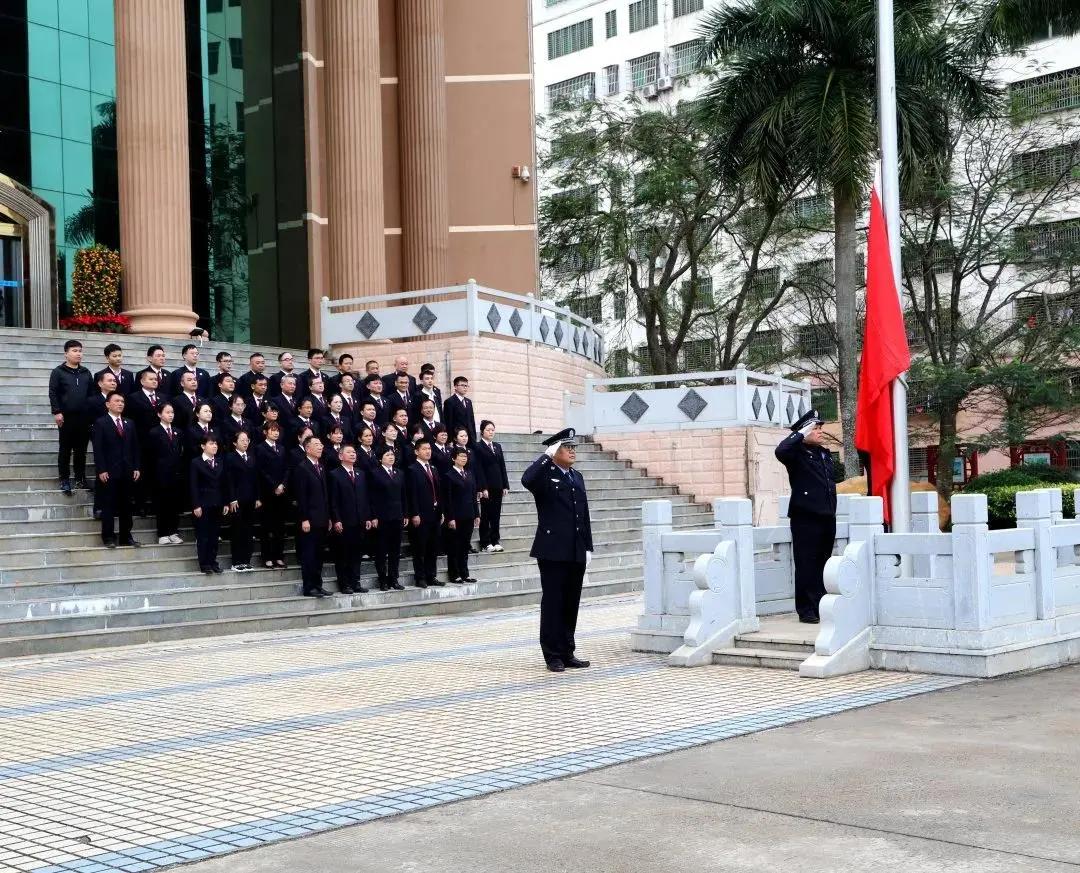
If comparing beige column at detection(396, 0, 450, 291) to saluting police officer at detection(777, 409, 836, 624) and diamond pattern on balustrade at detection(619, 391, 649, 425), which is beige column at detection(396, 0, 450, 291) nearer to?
diamond pattern on balustrade at detection(619, 391, 649, 425)

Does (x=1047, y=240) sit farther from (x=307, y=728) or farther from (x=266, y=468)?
(x=307, y=728)

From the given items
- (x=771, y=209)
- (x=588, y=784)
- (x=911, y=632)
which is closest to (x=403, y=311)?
(x=771, y=209)

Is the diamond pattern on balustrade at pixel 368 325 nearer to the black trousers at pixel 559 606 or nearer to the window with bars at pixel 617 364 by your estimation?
the black trousers at pixel 559 606

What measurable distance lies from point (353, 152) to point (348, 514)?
51.7ft

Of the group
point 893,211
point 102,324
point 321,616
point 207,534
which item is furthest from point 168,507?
point 102,324

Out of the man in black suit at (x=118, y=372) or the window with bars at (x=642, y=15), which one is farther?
the window with bars at (x=642, y=15)

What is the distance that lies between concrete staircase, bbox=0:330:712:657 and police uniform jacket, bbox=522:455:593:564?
187 inches

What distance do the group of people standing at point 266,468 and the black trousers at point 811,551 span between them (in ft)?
18.8

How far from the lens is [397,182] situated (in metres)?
34.3

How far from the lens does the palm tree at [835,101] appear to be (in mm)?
25703

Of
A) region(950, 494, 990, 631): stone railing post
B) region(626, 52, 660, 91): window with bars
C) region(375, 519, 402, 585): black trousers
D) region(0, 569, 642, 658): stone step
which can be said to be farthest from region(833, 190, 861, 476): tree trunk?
region(626, 52, 660, 91): window with bars

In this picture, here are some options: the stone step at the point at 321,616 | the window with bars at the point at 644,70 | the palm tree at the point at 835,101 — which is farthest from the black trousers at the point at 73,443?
the window with bars at the point at 644,70

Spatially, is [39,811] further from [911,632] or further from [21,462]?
[21,462]

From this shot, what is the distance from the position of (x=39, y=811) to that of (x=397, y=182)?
2875cm
